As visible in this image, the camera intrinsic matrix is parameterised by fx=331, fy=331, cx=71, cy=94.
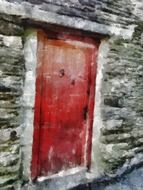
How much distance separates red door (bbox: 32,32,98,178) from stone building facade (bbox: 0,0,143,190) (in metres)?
0.11

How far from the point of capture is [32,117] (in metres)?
3.56

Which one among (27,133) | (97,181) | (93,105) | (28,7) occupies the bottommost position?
(97,181)

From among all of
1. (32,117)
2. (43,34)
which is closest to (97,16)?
(43,34)

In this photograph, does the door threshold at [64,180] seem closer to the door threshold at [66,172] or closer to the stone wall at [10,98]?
the door threshold at [66,172]

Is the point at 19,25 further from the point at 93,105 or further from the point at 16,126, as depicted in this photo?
the point at 93,105

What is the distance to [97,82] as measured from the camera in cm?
419

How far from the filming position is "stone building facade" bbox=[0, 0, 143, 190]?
325 centimetres

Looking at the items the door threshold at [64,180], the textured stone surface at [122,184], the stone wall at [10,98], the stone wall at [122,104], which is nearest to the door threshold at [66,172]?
the door threshold at [64,180]

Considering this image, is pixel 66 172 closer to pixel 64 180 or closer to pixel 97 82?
pixel 64 180

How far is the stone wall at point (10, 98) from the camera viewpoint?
125 inches

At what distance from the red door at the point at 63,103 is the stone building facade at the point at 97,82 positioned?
109 millimetres

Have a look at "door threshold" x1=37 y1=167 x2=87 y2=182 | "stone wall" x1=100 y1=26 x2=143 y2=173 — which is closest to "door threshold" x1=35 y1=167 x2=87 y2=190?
"door threshold" x1=37 y1=167 x2=87 y2=182

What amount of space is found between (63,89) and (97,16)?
948 mm

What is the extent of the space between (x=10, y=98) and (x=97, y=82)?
132 cm
